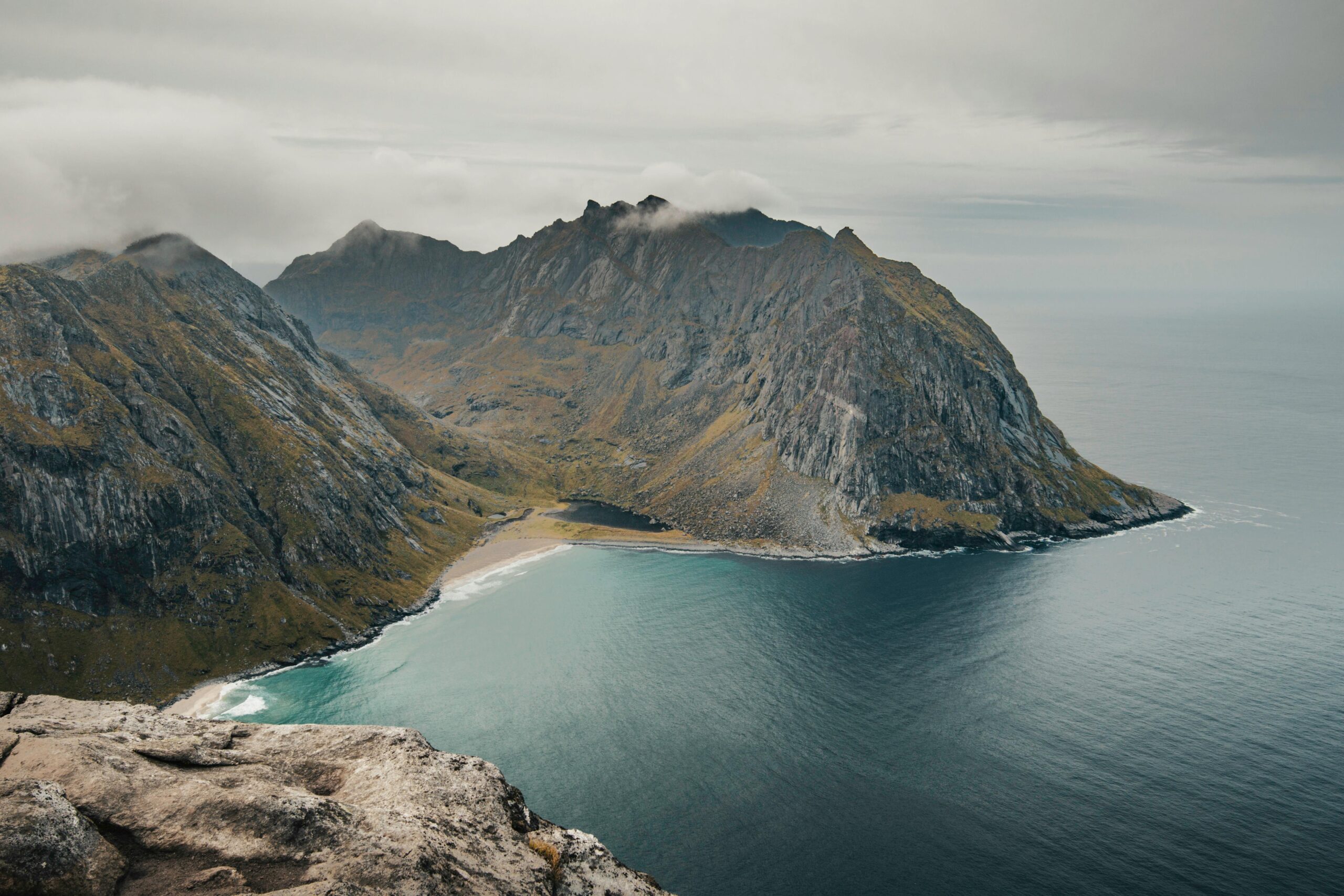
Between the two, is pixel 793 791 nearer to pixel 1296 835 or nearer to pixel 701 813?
pixel 701 813

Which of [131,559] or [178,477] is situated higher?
[178,477]

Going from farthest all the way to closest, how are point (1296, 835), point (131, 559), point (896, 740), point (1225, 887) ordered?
point (131, 559) → point (896, 740) → point (1296, 835) → point (1225, 887)

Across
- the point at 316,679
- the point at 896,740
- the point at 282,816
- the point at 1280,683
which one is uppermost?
the point at 282,816

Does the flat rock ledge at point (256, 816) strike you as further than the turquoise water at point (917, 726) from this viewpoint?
No

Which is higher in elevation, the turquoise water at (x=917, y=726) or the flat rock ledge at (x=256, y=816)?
the flat rock ledge at (x=256, y=816)

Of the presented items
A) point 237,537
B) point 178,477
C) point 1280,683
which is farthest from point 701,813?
point 178,477

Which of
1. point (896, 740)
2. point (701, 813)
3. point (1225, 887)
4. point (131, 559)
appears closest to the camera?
point (1225, 887)
